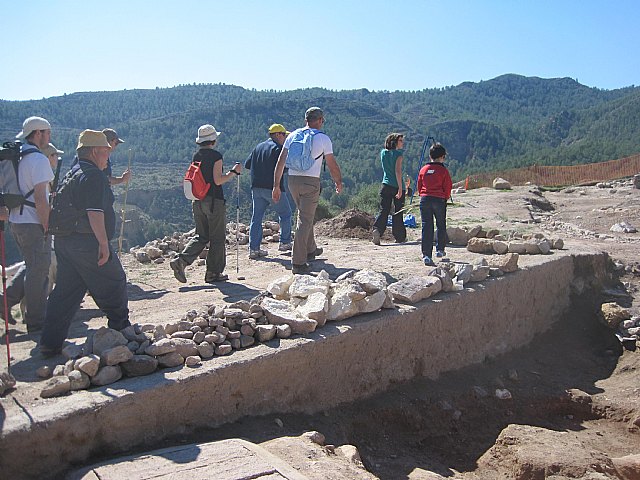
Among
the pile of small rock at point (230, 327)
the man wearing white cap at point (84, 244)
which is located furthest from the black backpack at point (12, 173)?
the pile of small rock at point (230, 327)

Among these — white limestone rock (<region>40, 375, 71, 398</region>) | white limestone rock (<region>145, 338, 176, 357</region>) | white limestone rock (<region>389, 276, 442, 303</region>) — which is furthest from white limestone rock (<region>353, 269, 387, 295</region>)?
white limestone rock (<region>40, 375, 71, 398</region>)

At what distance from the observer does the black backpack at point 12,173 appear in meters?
5.05

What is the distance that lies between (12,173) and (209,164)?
6.86 feet

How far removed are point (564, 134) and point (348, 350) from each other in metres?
94.6

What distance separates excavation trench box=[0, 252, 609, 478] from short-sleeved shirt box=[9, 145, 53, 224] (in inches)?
84.7

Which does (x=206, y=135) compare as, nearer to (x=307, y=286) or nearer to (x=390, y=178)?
(x=307, y=286)

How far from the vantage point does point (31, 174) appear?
16.9 feet

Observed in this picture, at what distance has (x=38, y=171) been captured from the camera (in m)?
5.11

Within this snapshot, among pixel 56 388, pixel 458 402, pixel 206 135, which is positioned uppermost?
pixel 206 135

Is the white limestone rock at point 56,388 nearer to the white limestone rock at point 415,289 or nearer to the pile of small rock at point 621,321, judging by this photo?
the white limestone rock at point 415,289

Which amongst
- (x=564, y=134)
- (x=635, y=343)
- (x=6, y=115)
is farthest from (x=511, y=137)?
(x=635, y=343)

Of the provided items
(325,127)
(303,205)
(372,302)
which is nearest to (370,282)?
(372,302)

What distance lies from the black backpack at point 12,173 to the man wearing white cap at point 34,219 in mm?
24

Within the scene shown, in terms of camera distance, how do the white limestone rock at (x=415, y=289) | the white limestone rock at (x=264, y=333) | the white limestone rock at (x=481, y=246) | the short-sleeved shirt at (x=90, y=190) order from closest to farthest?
the short-sleeved shirt at (x=90, y=190) < the white limestone rock at (x=264, y=333) < the white limestone rock at (x=415, y=289) < the white limestone rock at (x=481, y=246)
